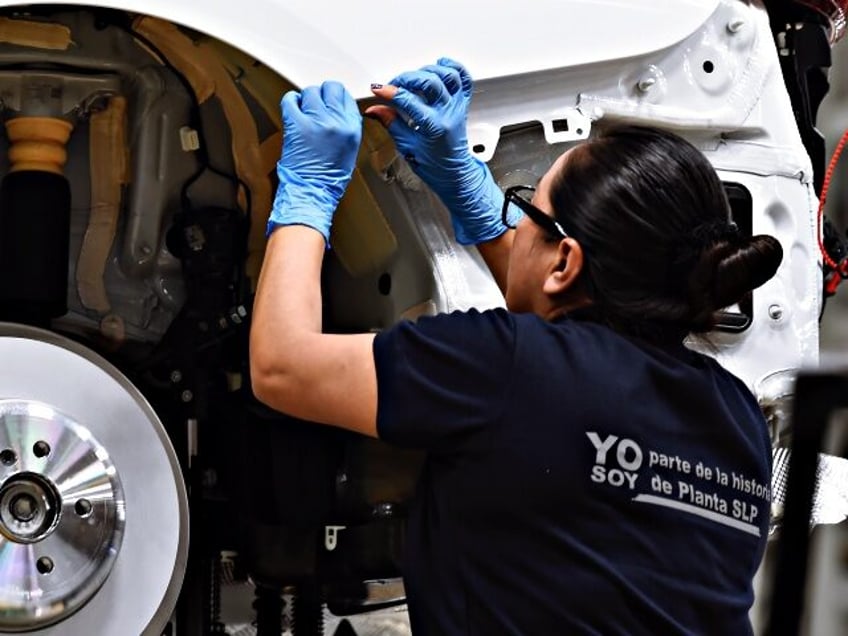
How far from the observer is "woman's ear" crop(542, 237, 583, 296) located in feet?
4.49

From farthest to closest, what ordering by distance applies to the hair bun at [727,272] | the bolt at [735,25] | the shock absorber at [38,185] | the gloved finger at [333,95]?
the bolt at [735,25]
the shock absorber at [38,185]
the gloved finger at [333,95]
the hair bun at [727,272]

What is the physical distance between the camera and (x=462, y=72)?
1.57m

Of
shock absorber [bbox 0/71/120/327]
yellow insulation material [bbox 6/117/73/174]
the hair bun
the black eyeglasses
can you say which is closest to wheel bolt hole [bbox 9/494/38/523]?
shock absorber [bbox 0/71/120/327]

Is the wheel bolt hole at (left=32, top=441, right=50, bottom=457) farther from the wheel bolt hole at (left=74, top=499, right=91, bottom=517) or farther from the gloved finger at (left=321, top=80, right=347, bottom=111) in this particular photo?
the gloved finger at (left=321, top=80, right=347, bottom=111)

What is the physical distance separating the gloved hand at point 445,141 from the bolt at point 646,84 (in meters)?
0.25

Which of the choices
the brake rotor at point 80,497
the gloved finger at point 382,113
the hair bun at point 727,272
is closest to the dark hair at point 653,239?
the hair bun at point 727,272

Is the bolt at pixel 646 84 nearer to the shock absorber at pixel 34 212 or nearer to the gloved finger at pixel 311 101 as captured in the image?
the gloved finger at pixel 311 101

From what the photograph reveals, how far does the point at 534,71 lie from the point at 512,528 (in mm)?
612

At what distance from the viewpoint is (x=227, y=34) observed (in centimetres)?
148

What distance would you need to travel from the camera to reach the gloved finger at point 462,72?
155cm

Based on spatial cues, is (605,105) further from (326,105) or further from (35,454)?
(35,454)

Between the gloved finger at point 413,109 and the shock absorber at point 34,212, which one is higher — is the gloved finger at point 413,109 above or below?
above

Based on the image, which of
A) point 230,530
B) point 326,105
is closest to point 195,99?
point 326,105

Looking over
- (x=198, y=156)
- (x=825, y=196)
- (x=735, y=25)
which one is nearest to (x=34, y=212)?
(x=198, y=156)
